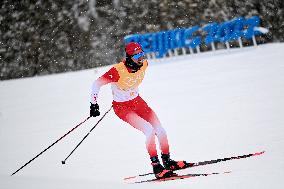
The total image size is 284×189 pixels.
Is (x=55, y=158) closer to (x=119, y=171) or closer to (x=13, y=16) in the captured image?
(x=119, y=171)

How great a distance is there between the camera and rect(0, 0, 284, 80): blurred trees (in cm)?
2692

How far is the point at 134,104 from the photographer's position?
5672 millimetres

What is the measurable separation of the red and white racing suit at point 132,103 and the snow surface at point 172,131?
0.68 meters

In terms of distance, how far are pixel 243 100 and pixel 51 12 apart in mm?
20990

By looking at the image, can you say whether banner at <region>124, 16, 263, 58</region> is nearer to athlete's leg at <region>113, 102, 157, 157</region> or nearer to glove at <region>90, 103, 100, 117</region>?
athlete's leg at <region>113, 102, 157, 157</region>

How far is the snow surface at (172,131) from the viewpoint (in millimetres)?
5078

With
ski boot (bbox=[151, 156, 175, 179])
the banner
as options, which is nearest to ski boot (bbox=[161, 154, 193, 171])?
ski boot (bbox=[151, 156, 175, 179])

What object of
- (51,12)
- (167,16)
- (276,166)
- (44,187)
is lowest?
(276,166)

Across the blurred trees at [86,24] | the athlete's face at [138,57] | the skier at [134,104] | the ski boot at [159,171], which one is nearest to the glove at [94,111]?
the skier at [134,104]

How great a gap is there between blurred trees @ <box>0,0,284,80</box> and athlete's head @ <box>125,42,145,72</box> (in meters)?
21.8

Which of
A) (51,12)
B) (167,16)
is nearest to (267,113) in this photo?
(167,16)

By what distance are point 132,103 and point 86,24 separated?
2317 centimetres

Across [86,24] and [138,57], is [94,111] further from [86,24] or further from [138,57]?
[86,24]

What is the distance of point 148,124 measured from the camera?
5477 millimetres
